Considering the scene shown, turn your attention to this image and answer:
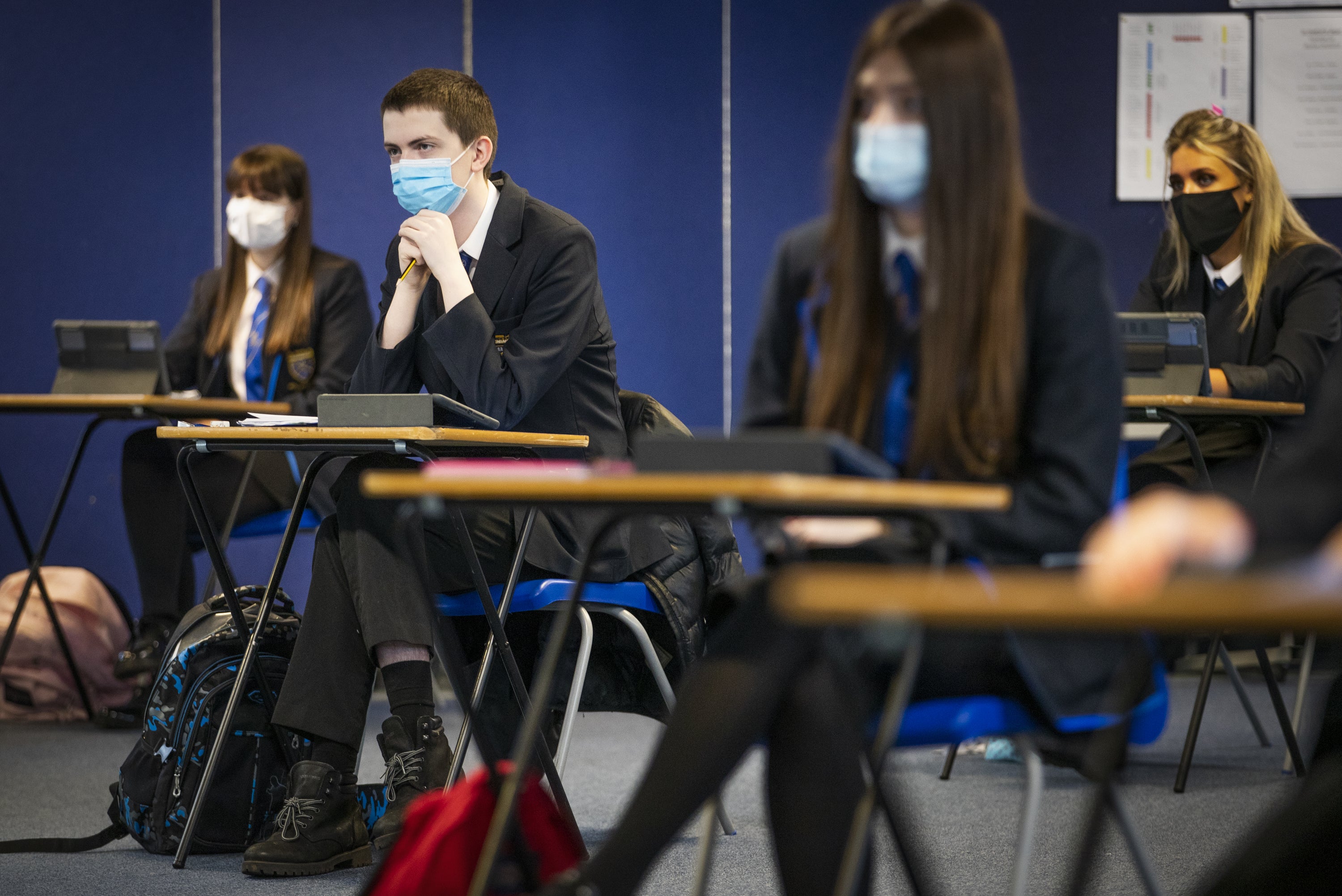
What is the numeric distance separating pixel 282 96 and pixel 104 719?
2.11m

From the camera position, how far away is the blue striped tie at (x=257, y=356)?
3678mm

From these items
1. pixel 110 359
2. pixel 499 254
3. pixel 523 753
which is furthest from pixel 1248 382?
pixel 110 359

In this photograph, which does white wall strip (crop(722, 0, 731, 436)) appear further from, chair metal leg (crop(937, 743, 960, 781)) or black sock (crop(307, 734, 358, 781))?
black sock (crop(307, 734, 358, 781))

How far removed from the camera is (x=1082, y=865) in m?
1.00

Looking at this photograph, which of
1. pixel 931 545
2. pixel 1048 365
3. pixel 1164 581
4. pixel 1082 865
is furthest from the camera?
pixel 1048 365

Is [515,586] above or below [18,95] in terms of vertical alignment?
below

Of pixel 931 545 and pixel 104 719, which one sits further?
pixel 104 719

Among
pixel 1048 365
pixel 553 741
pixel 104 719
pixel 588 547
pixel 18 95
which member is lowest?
pixel 104 719

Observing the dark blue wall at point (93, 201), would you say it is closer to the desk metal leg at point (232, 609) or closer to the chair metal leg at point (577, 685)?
the desk metal leg at point (232, 609)

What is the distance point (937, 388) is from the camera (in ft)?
4.50

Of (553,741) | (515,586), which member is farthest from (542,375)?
(553,741)

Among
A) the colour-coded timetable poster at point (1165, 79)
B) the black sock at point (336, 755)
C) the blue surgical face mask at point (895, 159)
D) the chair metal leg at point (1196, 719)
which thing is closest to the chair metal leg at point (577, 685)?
the black sock at point (336, 755)

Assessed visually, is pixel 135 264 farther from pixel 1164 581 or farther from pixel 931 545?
pixel 1164 581

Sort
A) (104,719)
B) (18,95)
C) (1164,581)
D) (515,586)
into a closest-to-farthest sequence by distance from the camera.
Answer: (1164,581)
(515,586)
(104,719)
(18,95)
